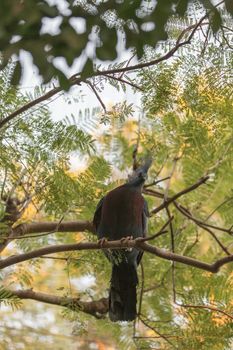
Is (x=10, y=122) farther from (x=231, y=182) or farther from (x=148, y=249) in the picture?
(x=231, y=182)

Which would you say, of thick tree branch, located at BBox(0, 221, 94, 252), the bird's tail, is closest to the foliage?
thick tree branch, located at BBox(0, 221, 94, 252)

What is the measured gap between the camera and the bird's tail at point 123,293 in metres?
3.31

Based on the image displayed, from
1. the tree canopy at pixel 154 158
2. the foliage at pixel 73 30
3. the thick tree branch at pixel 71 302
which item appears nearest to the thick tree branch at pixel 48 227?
the tree canopy at pixel 154 158

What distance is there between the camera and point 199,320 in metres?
3.05

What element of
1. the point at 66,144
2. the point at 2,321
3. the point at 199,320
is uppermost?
the point at 66,144

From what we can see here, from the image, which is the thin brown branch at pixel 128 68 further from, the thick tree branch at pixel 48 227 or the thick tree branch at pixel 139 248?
the thick tree branch at pixel 48 227

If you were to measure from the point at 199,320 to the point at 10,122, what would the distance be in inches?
44.1

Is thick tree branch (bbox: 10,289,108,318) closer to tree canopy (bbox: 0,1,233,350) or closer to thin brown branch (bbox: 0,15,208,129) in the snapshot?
tree canopy (bbox: 0,1,233,350)

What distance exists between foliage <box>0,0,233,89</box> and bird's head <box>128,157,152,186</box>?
76.0 inches

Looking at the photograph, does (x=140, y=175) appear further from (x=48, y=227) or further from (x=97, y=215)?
(x=48, y=227)

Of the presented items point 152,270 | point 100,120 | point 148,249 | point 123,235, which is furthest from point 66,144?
point 152,270

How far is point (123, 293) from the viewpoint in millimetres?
3396

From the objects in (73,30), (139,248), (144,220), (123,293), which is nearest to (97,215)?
(144,220)

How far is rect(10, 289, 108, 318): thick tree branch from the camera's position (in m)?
3.19
